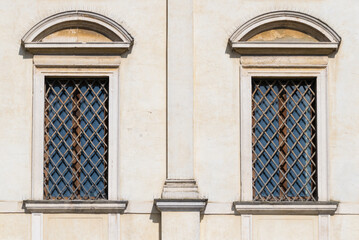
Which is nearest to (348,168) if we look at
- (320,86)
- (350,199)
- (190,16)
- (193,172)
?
(350,199)

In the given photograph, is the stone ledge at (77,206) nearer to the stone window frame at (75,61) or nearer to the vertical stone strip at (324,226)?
the stone window frame at (75,61)

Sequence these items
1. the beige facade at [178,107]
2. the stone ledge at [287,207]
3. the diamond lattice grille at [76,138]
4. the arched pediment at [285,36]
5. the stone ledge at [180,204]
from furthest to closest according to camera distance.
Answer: the diamond lattice grille at [76,138] → the arched pediment at [285,36] → the beige facade at [178,107] → the stone ledge at [287,207] → the stone ledge at [180,204]

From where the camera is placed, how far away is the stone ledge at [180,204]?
12.9 metres

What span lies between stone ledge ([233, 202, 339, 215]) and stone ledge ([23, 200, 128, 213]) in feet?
5.66

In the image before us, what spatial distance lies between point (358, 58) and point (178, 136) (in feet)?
9.50

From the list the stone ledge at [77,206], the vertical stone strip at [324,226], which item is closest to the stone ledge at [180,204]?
the stone ledge at [77,206]

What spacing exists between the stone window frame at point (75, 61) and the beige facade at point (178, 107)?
0.6 inches

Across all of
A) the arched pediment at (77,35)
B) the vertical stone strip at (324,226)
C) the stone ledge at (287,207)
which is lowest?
the vertical stone strip at (324,226)

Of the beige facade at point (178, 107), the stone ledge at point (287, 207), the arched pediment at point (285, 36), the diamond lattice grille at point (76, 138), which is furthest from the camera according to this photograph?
the diamond lattice grille at point (76, 138)

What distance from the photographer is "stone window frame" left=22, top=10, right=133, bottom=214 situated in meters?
13.2

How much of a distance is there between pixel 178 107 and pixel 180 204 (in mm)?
1423

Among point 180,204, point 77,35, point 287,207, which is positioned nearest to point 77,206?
point 180,204

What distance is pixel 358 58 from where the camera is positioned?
13320mm

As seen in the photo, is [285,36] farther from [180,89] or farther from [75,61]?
[75,61]
